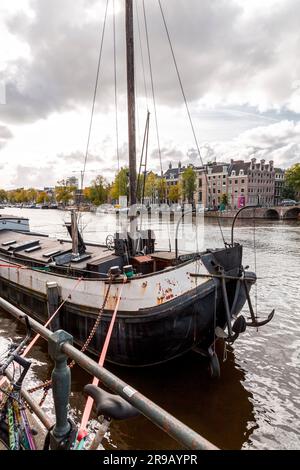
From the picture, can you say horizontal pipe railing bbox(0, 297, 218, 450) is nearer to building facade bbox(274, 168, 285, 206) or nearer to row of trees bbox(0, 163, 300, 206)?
row of trees bbox(0, 163, 300, 206)

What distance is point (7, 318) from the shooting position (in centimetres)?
1180

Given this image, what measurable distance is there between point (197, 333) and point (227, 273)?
162 centimetres

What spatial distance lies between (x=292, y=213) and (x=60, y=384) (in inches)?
2694

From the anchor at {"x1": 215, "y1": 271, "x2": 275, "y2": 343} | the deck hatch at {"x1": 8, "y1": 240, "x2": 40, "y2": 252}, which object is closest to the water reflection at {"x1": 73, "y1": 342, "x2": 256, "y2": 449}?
the anchor at {"x1": 215, "y1": 271, "x2": 275, "y2": 343}

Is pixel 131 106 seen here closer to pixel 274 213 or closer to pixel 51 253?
pixel 51 253

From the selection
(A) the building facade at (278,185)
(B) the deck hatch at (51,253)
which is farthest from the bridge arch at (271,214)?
(B) the deck hatch at (51,253)

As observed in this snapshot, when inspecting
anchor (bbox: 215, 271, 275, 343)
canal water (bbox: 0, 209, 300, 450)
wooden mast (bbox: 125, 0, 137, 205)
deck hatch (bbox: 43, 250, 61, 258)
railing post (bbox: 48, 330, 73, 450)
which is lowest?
canal water (bbox: 0, 209, 300, 450)

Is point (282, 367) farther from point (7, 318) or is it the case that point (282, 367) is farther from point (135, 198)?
point (7, 318)

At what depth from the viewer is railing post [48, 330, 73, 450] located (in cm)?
206

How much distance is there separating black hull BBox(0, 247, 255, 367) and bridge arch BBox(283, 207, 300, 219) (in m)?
60.3

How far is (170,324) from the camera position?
680 cm

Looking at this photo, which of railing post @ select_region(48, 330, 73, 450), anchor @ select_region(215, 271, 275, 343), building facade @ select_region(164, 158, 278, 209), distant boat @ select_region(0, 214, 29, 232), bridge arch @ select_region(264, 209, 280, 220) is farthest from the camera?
building facade @ select_region(164, 158, 278, 209)

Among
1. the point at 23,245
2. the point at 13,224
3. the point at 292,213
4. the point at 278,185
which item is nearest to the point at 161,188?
the point at 292,213
